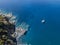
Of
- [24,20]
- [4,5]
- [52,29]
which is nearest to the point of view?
[52,29]

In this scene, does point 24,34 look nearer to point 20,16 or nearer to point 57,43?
point 57,43

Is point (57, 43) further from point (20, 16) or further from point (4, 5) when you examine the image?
point (4, 5)

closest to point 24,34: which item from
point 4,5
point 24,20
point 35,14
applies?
point 24,20

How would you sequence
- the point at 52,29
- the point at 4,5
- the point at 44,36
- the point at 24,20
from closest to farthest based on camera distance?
the point at 44,36 → the point at 52,29 → the point at 24,20 → the point at 4,5

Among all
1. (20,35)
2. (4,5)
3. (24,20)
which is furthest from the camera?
(4,5)

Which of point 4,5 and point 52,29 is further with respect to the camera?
point 4,5

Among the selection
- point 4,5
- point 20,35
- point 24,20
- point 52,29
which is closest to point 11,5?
point 4,5
